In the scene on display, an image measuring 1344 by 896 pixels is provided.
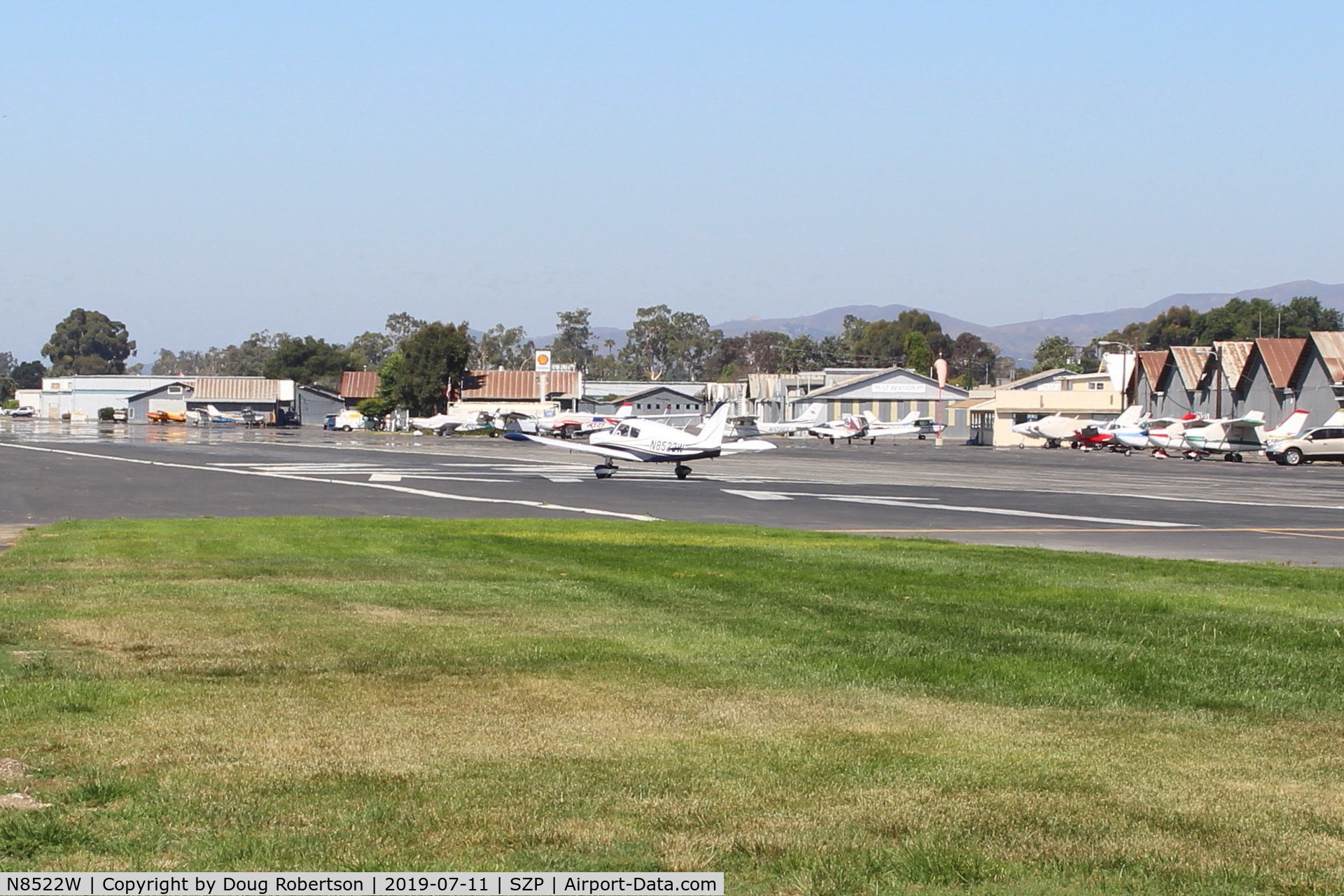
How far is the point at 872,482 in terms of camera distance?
45.5m

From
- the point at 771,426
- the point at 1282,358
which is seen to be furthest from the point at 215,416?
the point at 1282,358

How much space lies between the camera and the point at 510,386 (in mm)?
159500

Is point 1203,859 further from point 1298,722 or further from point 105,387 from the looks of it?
point 105,387

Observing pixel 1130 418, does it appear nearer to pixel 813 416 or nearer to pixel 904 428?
pixel 904 428

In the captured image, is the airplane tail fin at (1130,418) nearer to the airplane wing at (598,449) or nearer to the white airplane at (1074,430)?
the white airplane at (1074,430)

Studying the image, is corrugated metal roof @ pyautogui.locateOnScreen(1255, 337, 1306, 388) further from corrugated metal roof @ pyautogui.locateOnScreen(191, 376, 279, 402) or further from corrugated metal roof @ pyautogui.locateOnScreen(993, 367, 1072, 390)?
corrugated metal roof @ pyautogui.locateOnScreen(191, 376, 279, 402)

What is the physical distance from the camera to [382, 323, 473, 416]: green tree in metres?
145

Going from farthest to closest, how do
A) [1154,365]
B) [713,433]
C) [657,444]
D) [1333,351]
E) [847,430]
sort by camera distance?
[1154,365] → [847,430] → [1333,351] → [657,444] → [713,433]

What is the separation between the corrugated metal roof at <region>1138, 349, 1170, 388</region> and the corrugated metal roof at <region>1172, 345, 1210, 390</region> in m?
3.32

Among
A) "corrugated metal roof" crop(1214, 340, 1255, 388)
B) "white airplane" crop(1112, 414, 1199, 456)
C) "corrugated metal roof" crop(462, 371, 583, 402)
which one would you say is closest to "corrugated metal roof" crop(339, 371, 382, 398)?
"corrugated metal roof" crop(462, 371, 583, 402)

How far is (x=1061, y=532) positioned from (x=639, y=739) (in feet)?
67.6

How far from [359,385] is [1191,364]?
361 ft

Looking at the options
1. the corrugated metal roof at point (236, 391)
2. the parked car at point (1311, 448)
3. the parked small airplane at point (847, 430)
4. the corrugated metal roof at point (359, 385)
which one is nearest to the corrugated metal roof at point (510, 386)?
the corrugated metal roof at point (359, 385)

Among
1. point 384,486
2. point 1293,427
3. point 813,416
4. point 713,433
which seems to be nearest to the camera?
point 384,486
